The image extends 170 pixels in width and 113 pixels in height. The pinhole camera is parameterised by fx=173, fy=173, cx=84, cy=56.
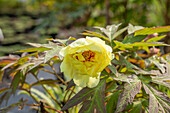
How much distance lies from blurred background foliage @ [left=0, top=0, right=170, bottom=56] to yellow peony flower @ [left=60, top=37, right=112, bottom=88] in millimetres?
203

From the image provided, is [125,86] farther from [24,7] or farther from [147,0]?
[24,7]

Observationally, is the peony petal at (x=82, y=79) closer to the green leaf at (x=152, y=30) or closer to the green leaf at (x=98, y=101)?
the green leaf at (x=98, y=101)

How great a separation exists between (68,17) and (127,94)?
1864mm

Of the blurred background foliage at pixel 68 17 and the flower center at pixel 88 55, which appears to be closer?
the flower center at pixel 88 55

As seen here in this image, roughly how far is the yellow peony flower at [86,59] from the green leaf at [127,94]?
7 centimetres

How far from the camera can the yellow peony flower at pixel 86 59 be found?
12.5 inches

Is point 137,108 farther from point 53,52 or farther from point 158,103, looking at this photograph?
point 53,52

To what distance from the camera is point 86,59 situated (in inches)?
13.3

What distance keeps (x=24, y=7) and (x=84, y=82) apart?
5.45 meters

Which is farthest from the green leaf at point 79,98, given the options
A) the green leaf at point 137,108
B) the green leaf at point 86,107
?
the green leaf at point 137,108

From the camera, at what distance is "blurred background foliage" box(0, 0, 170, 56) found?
1.41 metres

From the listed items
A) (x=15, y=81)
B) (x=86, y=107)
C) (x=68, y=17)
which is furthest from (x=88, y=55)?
(x=68, y=17)

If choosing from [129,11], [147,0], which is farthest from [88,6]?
[147,0]

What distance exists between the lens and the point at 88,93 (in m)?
0.37
